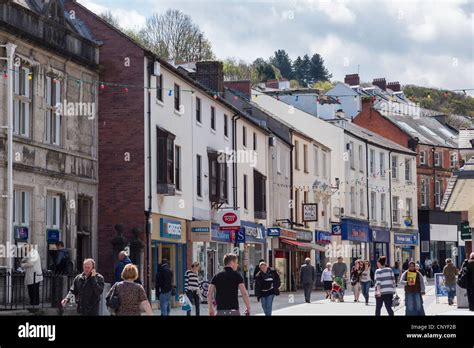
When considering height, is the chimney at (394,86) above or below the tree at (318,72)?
below

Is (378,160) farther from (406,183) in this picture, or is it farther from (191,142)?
(191,142)

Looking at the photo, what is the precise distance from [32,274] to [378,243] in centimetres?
4642

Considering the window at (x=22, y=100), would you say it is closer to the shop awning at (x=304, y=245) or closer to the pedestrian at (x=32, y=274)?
the pedestrian at (x=32, y=274)

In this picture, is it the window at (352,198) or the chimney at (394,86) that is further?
the chimney at (394,86)

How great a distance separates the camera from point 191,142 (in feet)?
115

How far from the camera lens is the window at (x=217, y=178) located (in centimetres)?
3747

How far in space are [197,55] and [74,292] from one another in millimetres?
32419

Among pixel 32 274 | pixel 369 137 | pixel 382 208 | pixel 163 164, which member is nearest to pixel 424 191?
pixel 382 208

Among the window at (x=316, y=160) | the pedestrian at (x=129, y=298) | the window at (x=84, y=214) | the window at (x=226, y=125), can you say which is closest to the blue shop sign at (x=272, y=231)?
the window at (x=226, y=125)

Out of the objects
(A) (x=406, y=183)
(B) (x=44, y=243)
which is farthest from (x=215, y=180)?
(A) (x=406, y=183)

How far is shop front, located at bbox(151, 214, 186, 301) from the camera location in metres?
31.2

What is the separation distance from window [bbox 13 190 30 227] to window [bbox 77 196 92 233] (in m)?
3.94

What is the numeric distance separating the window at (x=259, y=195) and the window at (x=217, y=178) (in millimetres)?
4878

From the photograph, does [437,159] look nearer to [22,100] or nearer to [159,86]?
[159,86]
